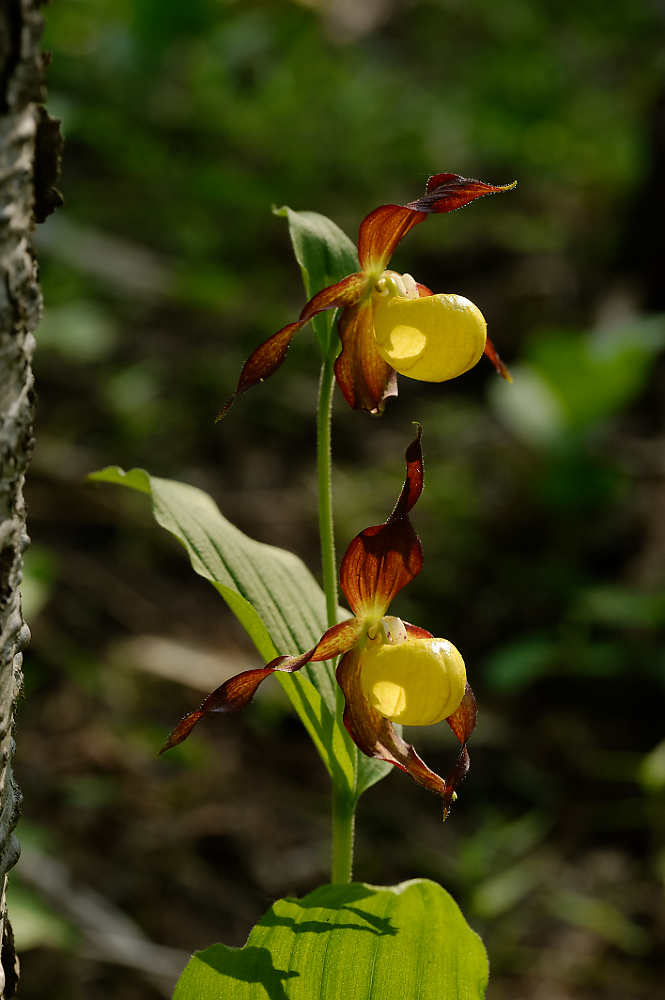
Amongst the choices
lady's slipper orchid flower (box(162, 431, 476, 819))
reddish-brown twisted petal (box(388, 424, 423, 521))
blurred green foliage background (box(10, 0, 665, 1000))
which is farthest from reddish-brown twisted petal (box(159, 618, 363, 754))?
blurred green foliage background (box(10, 0, 665, 1000))

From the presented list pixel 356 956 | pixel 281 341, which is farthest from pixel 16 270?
pixel 356 956

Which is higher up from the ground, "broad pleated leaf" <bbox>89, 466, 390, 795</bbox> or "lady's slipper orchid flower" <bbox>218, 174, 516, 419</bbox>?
"lady's slipper orchid flower" <bbox>218, 174, 516, 419</bbox>

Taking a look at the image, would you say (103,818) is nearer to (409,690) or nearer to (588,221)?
(409,690)

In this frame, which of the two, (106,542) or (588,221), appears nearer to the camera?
(106,542)

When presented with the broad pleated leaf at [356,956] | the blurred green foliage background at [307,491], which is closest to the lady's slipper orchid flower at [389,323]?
the broad pleated leaf at [356,956]

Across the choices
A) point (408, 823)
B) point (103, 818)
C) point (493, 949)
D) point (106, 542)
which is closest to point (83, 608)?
point (106, 542)

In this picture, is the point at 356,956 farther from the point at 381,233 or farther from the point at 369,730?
the point at 381,233

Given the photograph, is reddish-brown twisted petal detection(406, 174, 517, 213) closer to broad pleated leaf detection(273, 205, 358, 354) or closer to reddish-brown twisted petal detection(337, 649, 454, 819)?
broad pleated leaf detection(273, 205, 358, 354)
